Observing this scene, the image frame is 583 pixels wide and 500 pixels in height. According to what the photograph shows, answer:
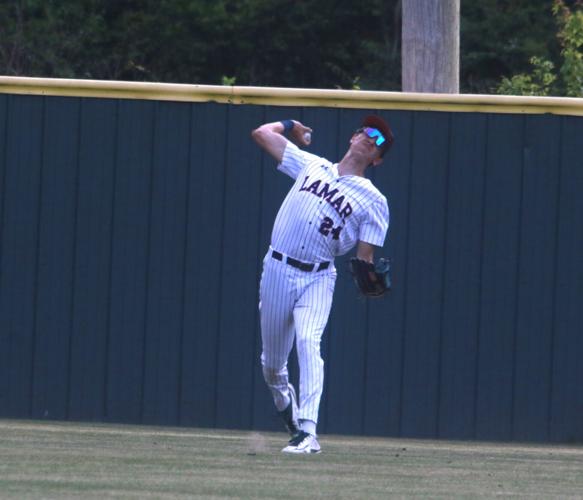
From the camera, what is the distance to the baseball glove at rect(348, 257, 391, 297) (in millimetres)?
7934

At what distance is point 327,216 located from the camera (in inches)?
310

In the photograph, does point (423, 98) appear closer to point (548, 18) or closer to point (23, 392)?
point (23, 392)

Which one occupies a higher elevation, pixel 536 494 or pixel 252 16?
pixel 252 16

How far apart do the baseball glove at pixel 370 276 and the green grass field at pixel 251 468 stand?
0.93 m

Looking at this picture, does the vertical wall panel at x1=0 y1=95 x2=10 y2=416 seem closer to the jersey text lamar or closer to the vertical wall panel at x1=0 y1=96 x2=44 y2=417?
the vertical wall panel at x1=0 y1=96 x2=44 y2=417

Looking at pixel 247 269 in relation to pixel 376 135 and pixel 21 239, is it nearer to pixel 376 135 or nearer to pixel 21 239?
pixel 21 239

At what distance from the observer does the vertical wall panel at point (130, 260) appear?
10031mm

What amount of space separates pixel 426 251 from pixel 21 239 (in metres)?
2.82

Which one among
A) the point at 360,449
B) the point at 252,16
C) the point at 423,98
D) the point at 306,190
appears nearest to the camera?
the point at 306,190

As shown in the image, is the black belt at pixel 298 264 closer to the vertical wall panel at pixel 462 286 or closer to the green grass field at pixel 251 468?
the green grass field at pixel 251 468

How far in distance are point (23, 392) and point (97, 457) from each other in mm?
2947

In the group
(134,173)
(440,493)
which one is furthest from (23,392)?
(440,493)

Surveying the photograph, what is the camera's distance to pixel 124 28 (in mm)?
24891

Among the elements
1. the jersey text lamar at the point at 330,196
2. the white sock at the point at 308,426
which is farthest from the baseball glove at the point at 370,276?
the white sock at the point at 308,426
